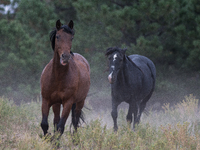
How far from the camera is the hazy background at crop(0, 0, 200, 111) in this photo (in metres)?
9.56

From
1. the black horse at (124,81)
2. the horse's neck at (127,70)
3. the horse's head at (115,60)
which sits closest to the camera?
the horse's head at (115,60)

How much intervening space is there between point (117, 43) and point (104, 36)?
0.60 metres

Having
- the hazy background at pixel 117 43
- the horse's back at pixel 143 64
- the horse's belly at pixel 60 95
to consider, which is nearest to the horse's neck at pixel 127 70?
the horse's back at pixel 143 64

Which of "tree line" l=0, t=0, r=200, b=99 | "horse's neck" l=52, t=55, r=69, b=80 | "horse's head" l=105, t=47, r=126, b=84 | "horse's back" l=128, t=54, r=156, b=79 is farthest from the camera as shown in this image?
"tree line" l=0, t=0, r=200, b=99

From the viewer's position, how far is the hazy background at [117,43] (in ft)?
31.4

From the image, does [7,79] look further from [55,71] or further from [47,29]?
[55,71]

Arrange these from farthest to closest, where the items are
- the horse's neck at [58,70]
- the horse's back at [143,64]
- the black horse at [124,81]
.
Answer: the horse's back at [143,64] < the black horse at [124,81] < the horse's neck at [58,70]

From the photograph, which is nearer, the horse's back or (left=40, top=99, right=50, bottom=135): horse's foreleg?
(left=40, top=99, right=50, bottom=135): horse's foreleg

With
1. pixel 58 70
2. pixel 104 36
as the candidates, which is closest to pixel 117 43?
pixel 104 36

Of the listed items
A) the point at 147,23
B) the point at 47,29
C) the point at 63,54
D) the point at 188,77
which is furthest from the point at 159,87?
the point at 63,54

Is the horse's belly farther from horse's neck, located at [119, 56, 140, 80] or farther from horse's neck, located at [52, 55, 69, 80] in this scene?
horse's neck, located at [119, 56, 140, 80]

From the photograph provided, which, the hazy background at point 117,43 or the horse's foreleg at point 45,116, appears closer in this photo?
the horse's foreleg at point 45,116

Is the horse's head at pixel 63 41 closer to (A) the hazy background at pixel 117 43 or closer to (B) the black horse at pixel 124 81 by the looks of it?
(B) the black horse at pixel 124 81

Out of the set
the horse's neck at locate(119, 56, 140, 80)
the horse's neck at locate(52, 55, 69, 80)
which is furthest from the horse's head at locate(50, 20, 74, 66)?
the horse's neck at locate(119, 56, 140, 80)
